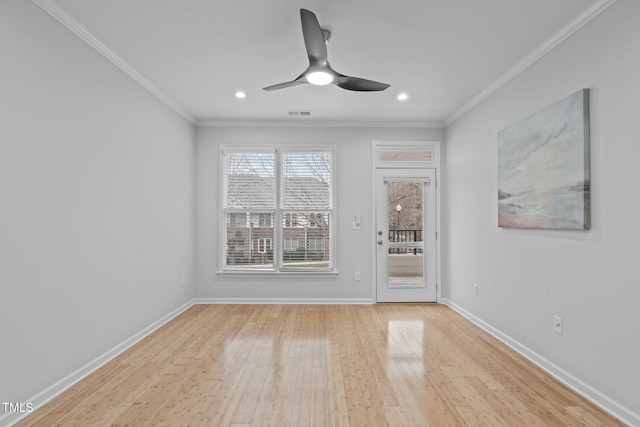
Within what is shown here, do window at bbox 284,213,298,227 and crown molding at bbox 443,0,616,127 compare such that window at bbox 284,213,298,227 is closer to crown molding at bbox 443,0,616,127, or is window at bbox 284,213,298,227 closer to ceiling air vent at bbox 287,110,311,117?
ceiling air vent at bbox 287,110,311,117

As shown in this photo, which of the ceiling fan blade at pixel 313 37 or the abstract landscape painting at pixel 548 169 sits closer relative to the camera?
the ceiling fan blade at pixel 313 37

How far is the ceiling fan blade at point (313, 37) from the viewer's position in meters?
2.04

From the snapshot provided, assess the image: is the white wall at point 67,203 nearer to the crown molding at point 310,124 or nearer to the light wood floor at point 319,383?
the light wood floor at point 319,383

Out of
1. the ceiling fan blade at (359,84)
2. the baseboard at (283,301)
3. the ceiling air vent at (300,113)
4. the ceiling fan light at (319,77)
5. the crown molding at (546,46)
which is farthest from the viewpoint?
the baseboard at (283,301)

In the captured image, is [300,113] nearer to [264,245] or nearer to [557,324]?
[264,245]

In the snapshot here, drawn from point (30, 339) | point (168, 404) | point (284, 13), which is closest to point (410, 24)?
point (284, 13)

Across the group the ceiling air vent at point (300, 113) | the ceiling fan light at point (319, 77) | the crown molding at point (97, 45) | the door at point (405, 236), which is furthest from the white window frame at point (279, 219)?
the ceiling fan light at point (319, 77)

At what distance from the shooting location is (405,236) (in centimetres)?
498

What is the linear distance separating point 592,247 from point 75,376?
12.9ft

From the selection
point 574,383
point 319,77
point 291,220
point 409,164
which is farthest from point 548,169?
point 291,220

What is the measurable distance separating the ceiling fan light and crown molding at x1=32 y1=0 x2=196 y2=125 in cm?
177

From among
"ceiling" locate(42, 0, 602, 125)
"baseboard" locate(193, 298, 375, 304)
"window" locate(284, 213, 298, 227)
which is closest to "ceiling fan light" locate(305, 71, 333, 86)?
"ceiling" locate(42, 0, 602, 125)

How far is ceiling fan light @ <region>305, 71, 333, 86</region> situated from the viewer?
8.50 feet

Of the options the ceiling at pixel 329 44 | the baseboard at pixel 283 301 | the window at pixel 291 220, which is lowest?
the baseboard at pixel 283 301
